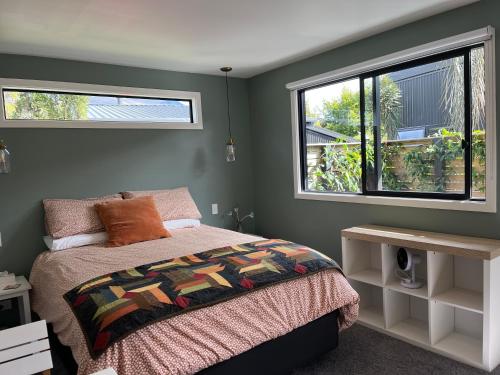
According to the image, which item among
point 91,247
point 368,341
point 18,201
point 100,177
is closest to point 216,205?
point 100,177

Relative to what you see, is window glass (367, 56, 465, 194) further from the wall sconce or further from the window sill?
the wall sconce

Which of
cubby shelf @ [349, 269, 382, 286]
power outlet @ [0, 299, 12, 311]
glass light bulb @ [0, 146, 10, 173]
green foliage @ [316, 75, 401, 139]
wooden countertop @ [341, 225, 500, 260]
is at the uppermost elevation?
green foliage @ [316, 75, 401, 139]

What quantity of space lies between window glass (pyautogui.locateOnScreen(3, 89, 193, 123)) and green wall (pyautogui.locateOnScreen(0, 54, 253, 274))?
142 mm

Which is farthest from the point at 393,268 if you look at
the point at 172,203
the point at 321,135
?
the point at 172,203

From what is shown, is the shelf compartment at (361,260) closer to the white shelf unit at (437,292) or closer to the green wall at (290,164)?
the white shelf unit at (437,292)

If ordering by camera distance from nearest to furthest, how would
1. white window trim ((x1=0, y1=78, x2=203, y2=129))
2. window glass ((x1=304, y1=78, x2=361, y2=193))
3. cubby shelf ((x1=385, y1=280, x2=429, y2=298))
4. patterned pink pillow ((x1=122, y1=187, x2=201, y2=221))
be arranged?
cubby shelf ((x1=385, y1=280, x2=429, y2=298)) < white window trim ((x1=0, y1=78, x2=203, y2=129)) < window glass ((x1=304, y1=78, x2=361, y2=193)) < patterned pink pillow ((x1=122, y1=187, x2=201, y2=221))

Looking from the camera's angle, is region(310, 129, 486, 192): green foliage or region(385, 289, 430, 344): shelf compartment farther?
region(385, 289, 430, 344): shelf compartment

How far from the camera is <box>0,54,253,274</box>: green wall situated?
10.1 ft

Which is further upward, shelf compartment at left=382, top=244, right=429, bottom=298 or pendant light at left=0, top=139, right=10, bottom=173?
pendant light at left=0, top=139, right=10, bottom=173

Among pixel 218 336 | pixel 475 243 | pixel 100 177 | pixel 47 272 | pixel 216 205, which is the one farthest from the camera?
pixel 216 205

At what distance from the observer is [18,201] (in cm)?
307

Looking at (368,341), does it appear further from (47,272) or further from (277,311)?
(47,272)

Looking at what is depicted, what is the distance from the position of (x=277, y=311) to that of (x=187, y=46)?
2203mm

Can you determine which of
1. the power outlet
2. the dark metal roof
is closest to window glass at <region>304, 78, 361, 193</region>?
the dark metal roof
